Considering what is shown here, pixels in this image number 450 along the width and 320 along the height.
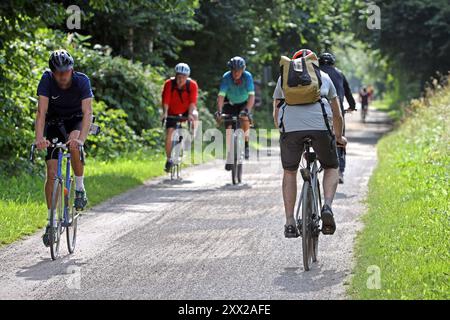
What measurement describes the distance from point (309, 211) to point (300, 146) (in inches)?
22.7

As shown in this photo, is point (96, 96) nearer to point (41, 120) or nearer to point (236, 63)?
point (236, 63)

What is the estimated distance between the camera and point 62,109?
9.52m

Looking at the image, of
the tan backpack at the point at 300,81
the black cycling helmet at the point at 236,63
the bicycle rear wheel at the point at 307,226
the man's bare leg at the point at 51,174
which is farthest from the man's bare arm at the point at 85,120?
the black cycling helmet at the point at 236,63

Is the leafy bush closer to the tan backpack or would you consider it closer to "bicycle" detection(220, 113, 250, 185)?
"bicycle" detection(220, 113, 250, 185)

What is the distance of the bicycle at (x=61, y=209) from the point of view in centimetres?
926

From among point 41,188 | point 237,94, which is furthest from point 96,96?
point 41,188

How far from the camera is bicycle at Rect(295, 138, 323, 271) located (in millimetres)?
8508

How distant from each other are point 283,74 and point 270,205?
16.4 ft

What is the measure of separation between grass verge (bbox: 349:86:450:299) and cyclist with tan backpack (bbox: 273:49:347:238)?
29.2 inches

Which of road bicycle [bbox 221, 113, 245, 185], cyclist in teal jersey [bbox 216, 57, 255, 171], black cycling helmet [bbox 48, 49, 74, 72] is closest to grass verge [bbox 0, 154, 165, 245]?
road bicycle [bbox 221, 113, 245, 185]
